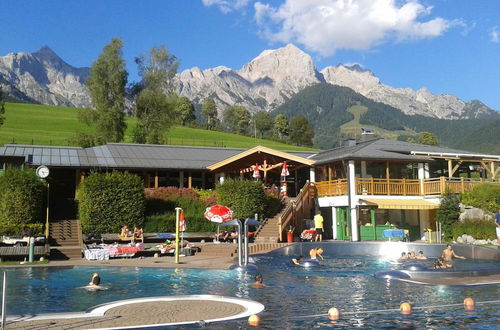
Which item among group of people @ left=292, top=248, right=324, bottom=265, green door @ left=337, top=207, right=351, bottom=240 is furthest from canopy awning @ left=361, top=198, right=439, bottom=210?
group of people @ left=292, top=248, right=324, bottom=265

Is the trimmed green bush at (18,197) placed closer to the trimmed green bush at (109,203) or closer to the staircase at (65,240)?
the staircase at (65,240)

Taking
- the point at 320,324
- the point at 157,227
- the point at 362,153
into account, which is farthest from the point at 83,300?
the point at 362,153

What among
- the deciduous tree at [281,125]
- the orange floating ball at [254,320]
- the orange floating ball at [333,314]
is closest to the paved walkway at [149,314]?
the orange floating ball at [254,320]

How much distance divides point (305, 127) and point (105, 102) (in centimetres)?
8550

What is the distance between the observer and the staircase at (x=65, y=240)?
78.8 feet

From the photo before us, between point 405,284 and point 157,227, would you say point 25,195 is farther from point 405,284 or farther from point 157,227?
point 405,284

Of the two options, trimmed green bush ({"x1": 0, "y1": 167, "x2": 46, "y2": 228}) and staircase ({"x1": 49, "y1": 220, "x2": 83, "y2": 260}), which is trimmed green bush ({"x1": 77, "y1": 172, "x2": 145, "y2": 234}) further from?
trimmed green bush ({"x1": 0, "y1": 167, "x2": 46, "y2": 228})

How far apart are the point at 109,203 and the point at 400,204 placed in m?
17.6

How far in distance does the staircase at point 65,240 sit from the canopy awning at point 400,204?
16934 millimetres

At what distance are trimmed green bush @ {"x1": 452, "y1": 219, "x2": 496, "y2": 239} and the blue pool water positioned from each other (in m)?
5.52

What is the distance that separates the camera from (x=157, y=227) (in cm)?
3089

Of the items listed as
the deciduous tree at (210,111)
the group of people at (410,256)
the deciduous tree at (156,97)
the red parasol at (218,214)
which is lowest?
the group of people at (410,256)

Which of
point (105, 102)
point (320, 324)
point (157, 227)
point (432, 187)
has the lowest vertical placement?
point (320, 324)

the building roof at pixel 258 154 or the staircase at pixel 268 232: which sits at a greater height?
the building roof at pixel 258 154
